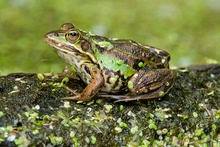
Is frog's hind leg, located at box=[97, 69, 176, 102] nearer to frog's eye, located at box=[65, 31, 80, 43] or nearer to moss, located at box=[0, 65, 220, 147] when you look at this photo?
moss, located at box=[0, 65, 220, 147]

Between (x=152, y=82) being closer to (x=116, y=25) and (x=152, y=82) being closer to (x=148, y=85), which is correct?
(x=148, y=85)

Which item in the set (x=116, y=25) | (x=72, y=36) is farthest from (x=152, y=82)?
(x=116, y=25)

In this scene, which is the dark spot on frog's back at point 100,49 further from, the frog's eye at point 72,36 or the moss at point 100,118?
the moss at point 100,118

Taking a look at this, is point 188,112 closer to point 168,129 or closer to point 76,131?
point 168,129

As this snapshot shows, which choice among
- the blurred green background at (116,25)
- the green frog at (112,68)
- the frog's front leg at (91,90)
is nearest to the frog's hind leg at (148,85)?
the green frog at (112,68)

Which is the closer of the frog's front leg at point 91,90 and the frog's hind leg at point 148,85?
the frog's front leg at point 91,90

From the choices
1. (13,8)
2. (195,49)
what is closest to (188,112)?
(195,49)

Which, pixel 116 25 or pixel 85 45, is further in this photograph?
pixel 116 25

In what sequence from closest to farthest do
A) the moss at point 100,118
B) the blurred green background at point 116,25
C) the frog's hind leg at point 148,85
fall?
1. the moss at point 100,118
2. the frog's hind leg at point 148,85
3. the blurred green background at point 116,25
